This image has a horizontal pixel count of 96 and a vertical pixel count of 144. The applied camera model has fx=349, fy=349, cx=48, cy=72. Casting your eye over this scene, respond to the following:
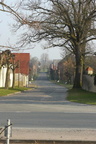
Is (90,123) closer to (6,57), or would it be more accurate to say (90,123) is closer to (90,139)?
(90,139)

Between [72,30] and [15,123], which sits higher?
[72,30]

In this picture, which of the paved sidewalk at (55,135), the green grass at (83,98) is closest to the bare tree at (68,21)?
the green grass at (83,98)

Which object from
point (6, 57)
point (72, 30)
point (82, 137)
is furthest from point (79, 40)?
point (82, 137)

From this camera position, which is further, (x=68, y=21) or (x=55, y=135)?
(x=68, y=21)

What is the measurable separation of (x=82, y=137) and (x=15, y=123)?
13.3ft

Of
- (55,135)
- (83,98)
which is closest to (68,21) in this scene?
(83,98)

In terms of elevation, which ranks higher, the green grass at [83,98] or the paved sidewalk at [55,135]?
the paved sidewalk at [55,135]

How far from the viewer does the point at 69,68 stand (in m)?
94.0

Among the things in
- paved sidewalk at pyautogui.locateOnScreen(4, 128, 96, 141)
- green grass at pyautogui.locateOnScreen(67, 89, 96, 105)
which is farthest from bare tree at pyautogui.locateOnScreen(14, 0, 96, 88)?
paved sidewalk at pyautogui.locateOnScreen(4, 128, 96, 141)

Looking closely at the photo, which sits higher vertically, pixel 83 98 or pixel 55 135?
pixel 55 135

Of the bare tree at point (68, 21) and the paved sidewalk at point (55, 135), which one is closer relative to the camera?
the paved sidewalk at point (55, 135)

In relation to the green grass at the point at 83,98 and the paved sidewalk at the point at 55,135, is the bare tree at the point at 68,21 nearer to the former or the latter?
the green grass at the point at 83,98

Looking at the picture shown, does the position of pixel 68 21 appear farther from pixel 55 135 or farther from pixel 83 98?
pixel 55 135

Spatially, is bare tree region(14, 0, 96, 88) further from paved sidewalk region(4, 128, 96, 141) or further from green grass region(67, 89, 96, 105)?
paved sidewalk region(4, 128, 96, 141)
